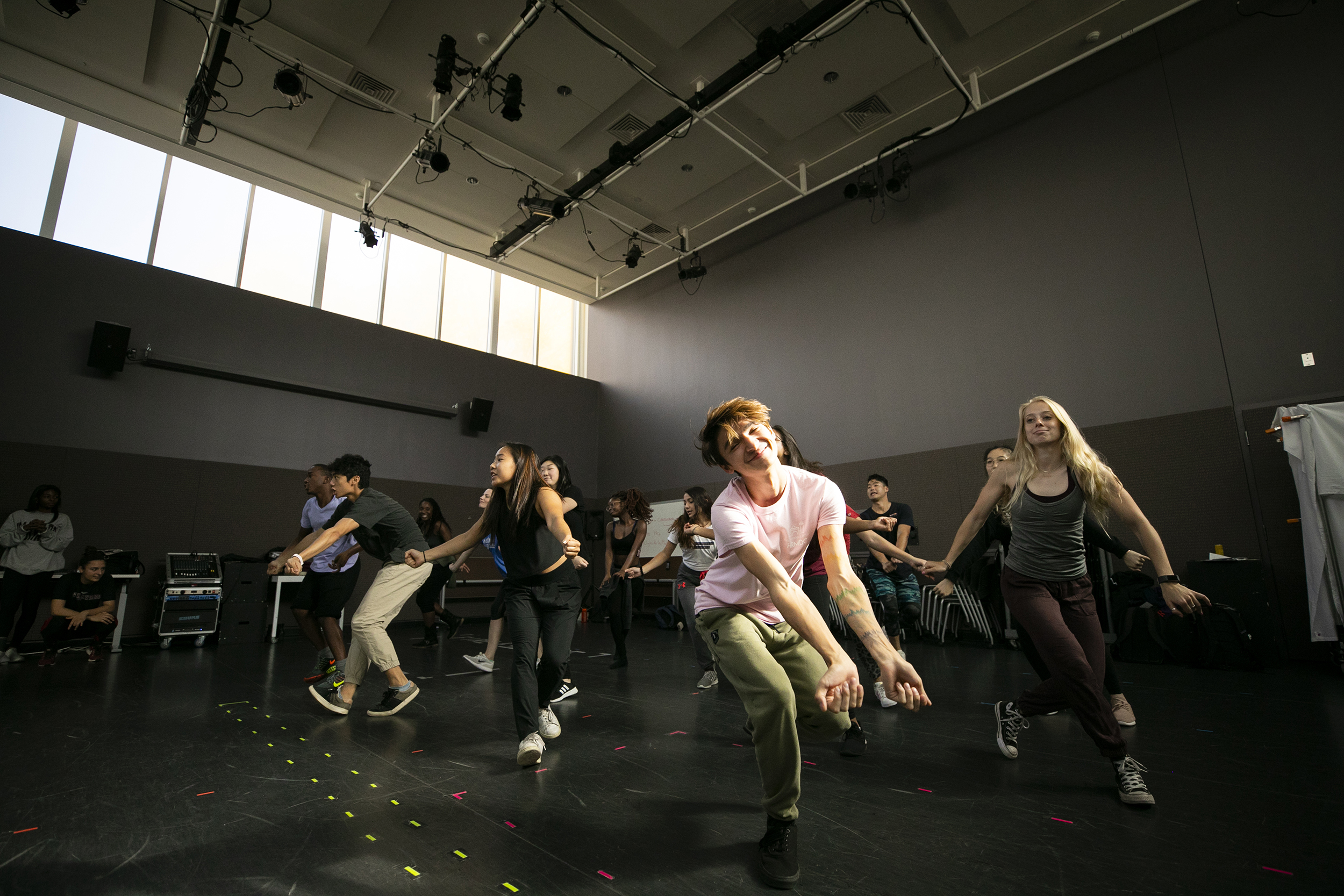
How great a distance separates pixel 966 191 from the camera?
775cm

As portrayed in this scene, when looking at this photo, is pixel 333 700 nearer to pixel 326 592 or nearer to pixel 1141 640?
pixel 326 592

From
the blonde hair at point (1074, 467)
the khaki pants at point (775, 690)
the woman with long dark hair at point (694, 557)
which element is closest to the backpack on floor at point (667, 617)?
the woman with long dark hair at point (694, 557)

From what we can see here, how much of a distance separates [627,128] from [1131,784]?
8087 mm

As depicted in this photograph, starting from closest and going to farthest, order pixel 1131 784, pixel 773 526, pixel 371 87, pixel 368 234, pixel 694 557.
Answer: pixel 773 526 < pixel 1131 784 < pixel 694 557 < pixel 371 87 < pixel 368 234

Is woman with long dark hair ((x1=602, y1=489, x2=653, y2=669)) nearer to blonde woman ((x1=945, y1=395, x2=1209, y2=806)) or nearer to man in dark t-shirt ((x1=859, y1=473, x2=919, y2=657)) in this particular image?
man in dark t-shirt ((x1=859, y1=473, x2=919, y2=657))

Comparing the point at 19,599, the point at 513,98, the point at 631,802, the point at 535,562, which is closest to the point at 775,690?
the point at 631,802

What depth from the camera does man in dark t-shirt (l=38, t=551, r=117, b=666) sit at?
588 centimetres

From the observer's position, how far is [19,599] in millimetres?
5832

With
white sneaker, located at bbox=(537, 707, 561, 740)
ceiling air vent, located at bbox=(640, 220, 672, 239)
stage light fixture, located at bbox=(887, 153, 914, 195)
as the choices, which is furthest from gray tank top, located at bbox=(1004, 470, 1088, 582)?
ceiling air vent, located at bbox=(640, 220, 672, 239)

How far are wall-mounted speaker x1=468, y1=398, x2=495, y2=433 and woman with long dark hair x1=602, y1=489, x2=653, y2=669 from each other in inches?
217

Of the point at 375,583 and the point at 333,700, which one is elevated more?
the point at 375,583

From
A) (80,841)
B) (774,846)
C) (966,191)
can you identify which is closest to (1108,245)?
(966,191)

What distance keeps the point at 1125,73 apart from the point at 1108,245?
1.91m

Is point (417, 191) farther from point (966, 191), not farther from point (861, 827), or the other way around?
point (861, 827)
